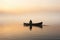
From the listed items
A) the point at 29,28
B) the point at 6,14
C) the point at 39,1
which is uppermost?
the point at 39,1

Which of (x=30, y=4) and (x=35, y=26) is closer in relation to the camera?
(x=35, y=26)

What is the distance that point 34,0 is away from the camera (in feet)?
4.28

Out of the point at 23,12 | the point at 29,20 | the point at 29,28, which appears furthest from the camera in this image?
the point at 23,12

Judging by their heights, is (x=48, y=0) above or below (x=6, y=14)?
above

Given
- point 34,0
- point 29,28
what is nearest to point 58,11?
point 34,0

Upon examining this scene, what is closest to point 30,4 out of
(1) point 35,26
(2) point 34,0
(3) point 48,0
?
(2) point 34,0

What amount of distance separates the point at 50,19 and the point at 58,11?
13cm

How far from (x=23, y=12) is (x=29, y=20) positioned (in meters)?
0.14

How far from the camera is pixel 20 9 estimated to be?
1269mm

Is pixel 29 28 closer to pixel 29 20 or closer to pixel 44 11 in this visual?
pixel 29 20

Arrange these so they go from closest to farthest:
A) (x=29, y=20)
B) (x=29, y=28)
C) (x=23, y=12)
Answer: (x=29, y=28) → (x=29, y=20) → (x=23, y=12)

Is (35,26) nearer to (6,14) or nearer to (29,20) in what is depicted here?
(29,20)

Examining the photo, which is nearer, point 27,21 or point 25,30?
point 25,30

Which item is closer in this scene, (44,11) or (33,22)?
(33,22)
